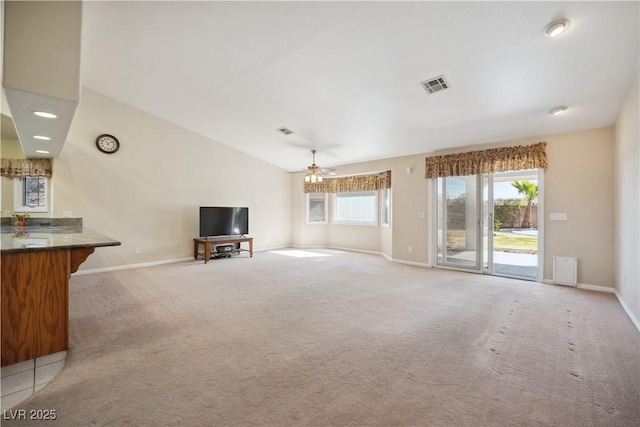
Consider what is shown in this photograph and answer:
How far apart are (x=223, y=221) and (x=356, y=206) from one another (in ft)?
12.3

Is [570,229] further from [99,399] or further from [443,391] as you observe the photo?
[99,399]

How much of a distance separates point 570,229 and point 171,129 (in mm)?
7728

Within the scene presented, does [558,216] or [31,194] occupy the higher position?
[31,194]

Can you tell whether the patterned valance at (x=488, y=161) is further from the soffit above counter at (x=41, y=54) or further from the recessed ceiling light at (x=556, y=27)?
the soffit above counter at (x=41, y=54)

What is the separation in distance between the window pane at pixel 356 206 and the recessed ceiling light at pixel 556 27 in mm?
5252

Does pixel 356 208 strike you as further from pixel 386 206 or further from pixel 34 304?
pixel 34 304

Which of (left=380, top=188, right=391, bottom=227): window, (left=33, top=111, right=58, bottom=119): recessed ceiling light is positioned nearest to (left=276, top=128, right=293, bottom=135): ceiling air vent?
(left=380, top=188, right=391, bottom=227): window

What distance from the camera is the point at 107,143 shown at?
5102 mm

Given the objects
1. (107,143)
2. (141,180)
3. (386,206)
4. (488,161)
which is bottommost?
(386,206)

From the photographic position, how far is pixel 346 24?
8.86 feet

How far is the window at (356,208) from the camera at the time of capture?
765 centimetres

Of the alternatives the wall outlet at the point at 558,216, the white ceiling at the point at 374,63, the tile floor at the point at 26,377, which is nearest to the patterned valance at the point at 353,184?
the white ceiling at the point at 374,63

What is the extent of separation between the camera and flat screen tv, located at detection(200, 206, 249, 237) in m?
6.21

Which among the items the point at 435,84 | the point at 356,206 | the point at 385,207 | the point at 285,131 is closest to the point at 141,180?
the point at 285,131
